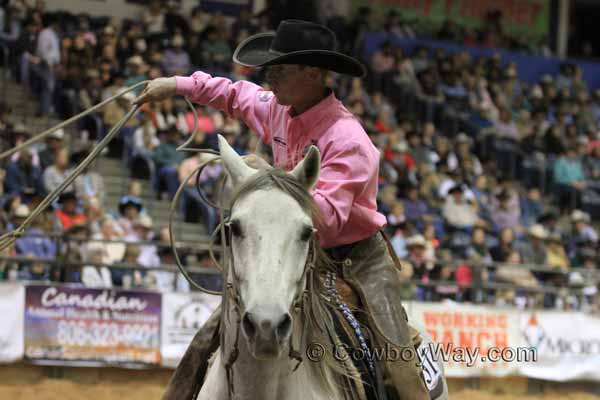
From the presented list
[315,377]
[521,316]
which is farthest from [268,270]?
[521,316]

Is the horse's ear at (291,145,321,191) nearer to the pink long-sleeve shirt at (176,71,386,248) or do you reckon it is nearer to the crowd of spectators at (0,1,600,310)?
the pink long-sleeve shirt at (176,71,386,248)

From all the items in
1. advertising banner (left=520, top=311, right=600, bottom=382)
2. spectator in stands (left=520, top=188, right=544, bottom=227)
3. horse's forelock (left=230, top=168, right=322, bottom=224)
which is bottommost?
advertising banner (left=520, top=311, right=600, bottom=382)

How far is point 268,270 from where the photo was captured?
3.33 meters

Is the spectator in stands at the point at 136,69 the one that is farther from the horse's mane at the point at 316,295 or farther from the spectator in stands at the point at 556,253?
the horse's mane at the point at 316,295

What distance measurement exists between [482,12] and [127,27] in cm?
1007

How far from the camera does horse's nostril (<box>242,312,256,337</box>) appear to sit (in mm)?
3270

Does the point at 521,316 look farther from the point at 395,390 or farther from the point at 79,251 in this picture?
the point at 395,390

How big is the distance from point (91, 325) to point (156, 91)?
20.5 ft

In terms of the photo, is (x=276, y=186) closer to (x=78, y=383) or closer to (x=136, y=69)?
(x=78, y=383)

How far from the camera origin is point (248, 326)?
3291 mm

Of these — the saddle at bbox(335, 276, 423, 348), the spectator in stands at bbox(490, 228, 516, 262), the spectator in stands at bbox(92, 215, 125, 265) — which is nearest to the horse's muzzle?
the saddle at bbox(335, 276, 423, 348)

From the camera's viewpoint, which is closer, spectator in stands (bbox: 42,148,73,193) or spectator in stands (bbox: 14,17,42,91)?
spectator in stands (bbox: 42,148,73,193)

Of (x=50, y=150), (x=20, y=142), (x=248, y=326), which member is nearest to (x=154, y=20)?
(x=50, y=150)

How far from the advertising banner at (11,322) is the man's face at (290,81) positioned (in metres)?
6.50
